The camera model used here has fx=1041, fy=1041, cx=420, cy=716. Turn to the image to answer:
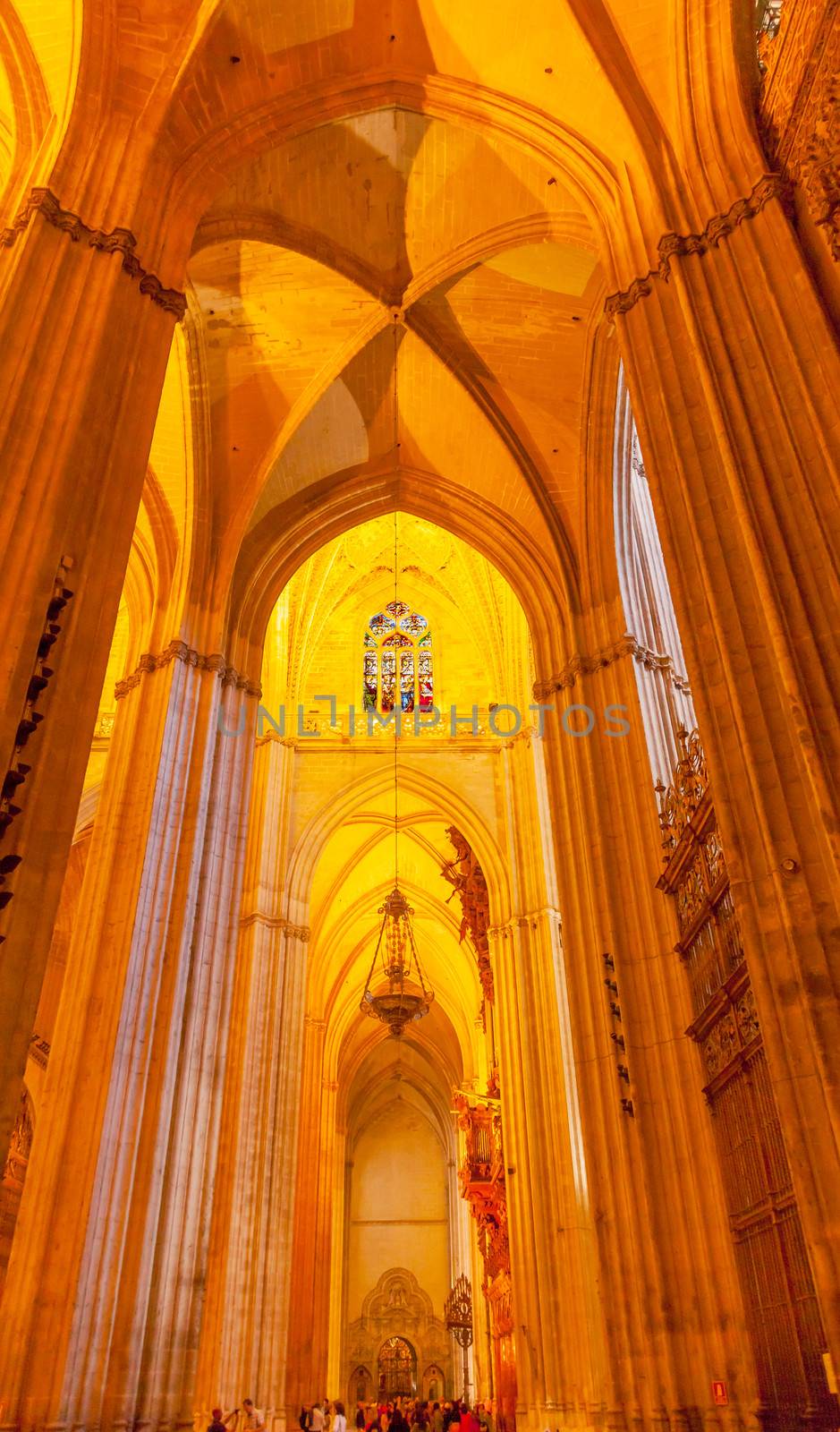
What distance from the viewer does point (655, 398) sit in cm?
698

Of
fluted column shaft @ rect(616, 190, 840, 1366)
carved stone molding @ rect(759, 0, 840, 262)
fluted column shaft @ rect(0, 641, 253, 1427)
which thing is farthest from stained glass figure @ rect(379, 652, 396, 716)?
carved stone molding @ rect(759, 0, 840, 262)

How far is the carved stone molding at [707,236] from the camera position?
6.84 m

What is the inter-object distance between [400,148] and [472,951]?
18440 millimetres

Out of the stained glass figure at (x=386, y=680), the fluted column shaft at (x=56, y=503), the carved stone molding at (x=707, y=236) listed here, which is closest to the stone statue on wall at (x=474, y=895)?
the stained glass figure at (x=386, y=680)

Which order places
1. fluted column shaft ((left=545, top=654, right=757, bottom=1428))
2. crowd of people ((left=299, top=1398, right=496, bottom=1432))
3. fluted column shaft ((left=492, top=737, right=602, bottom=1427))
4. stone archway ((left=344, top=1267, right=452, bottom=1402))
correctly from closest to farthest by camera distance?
fluted column shaft ((left=545, top=654, right=757, bottom=1428)), fluted column shaft ((left=492, top=737, right=602, bottom=1427)), crowd of people ((left=299, top=1398, right=496, bottom=1432)), stone archway ((left=344, top=1267, right=452, bottom=1402))

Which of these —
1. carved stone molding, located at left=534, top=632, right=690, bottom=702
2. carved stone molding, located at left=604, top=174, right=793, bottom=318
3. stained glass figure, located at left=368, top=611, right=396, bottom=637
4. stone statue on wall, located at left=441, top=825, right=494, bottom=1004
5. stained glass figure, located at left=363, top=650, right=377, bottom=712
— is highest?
stained glass figure, located at left=368, top=611, right=396, bottom=637

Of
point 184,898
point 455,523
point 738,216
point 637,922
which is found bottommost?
point 637,922

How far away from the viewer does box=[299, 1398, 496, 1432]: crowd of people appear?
46.2 feet

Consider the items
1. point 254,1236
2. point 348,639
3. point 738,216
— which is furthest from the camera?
point 348,639

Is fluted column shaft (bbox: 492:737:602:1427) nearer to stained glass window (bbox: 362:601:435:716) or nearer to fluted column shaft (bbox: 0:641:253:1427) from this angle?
stained glass window (bbox: 362:601:435:716)

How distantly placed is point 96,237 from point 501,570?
6.67m

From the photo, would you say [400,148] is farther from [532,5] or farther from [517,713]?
[517,713]

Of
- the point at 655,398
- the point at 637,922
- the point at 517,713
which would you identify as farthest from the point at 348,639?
the point at 655,398

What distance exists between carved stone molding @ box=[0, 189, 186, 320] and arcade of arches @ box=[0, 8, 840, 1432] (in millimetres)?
35
